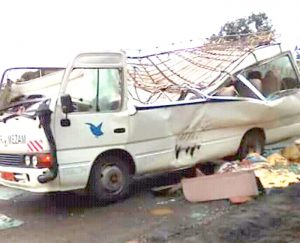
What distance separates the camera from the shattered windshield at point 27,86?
23.8 ft

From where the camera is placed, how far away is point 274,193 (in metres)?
7.18

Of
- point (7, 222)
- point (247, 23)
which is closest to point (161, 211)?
point (7, 222)

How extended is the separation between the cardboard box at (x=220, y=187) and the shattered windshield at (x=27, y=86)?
2265 millimetres

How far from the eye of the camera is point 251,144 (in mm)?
9328

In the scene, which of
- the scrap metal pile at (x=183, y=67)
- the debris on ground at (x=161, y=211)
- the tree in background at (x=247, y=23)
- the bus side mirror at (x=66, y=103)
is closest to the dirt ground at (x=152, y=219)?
the debris on ground at (x=161, y=211)

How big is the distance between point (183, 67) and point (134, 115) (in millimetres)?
2598

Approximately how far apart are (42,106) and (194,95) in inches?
108

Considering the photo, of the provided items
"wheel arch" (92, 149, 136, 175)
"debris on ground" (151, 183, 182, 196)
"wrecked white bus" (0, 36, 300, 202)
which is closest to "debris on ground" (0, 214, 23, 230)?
"wrecked white bus" (0, 36, 300, 202)

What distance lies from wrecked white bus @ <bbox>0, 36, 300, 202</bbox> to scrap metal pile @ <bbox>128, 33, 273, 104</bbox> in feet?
0.06

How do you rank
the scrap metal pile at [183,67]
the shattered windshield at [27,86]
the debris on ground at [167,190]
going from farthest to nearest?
the scrap metal pile at [183,67] < the debris on ground at [167,190] < the shattered windshield at [27,86]

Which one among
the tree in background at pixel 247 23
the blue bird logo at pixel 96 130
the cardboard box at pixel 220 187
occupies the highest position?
the tree in background at pixel 247 23

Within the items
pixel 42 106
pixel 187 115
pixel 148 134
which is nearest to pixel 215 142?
pixel 187 115

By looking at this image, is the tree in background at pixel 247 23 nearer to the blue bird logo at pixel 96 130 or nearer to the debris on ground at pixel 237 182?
the debris on ground at pixel 237 182

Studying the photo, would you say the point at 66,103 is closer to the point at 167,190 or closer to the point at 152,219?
the point at 152,219
